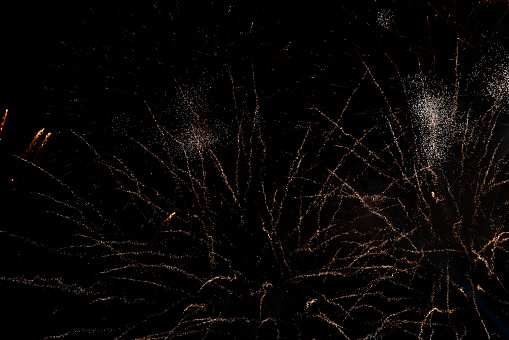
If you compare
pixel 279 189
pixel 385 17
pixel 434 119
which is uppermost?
pixel 385 17

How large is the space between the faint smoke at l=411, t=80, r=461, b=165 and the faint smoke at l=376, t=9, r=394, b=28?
2.66 feet

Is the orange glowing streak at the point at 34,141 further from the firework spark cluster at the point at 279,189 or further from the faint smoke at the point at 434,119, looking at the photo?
the faint smoke at the point at 434,119

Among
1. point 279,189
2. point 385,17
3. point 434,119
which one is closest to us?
point 385,17

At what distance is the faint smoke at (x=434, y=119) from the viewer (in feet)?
16.3

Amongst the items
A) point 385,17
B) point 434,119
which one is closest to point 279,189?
point 434,119

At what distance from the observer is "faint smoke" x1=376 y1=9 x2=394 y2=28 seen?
4711 mm

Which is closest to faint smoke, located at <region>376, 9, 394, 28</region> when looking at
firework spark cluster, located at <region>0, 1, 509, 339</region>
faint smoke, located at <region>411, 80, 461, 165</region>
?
firework spark cluster, located at <region>0, 1, 509, 339</region>

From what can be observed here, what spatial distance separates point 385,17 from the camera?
474 centimetres

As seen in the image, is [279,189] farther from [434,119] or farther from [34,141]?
[34,141]

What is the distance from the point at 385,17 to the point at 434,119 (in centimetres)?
138

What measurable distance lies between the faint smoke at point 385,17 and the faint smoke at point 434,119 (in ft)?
2.66

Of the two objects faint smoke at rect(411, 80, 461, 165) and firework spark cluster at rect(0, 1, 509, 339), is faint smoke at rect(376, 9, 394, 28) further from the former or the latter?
faint smoke at rect(411, 80, 461, 165)

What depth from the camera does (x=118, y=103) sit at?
15.3ft

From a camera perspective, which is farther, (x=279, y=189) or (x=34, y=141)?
(x=279, y=189)
